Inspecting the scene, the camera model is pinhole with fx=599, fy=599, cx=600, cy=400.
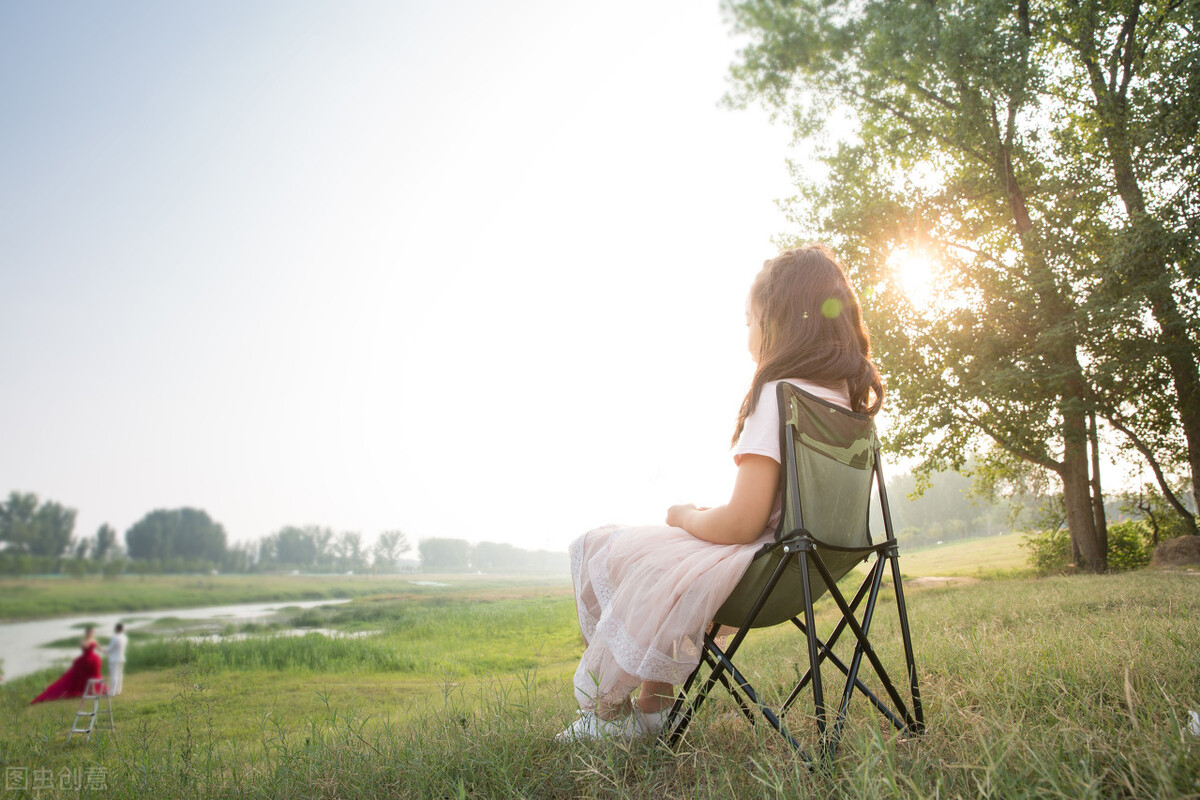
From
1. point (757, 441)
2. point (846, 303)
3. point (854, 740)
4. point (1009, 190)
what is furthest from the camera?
point (1009, 190)

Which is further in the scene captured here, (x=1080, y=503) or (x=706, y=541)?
(x=1080, y=503)

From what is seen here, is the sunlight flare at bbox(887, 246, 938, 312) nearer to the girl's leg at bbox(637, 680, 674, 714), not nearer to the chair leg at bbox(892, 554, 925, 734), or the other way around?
the chair leg at bbox(892, 554, 925, 734)

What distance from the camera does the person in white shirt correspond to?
3.04 meters

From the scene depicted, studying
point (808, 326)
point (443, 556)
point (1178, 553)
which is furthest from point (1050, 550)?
point (808, 326)

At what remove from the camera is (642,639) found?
5.68ft

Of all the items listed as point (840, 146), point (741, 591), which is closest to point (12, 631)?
point (741, 591)

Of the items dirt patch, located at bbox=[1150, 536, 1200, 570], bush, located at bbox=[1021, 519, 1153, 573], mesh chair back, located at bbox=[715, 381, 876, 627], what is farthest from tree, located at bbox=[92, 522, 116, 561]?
bush, located at bbox=[1021, 519, 1153, 573]

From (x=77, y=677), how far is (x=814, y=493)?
14.1ft

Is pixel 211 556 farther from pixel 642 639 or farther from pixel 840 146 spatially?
pixel 840 146

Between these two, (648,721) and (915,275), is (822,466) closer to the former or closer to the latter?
(648,721)

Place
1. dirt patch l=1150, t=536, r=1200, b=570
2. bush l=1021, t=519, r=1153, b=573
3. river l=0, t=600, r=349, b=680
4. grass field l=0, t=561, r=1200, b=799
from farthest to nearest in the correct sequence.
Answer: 1. bush l=1021, t=519, r=1153, b=573
2. dirt patch l=1150, t=536, r=1200, b=570
3. river l=0, t=600, r=349, b=680
4. grass field l=0, t=561, r=1200, b=799

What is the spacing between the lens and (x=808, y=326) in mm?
1933

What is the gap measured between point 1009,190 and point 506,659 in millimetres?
11676

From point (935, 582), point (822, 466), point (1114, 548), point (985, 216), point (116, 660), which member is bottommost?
point (935, 582)
